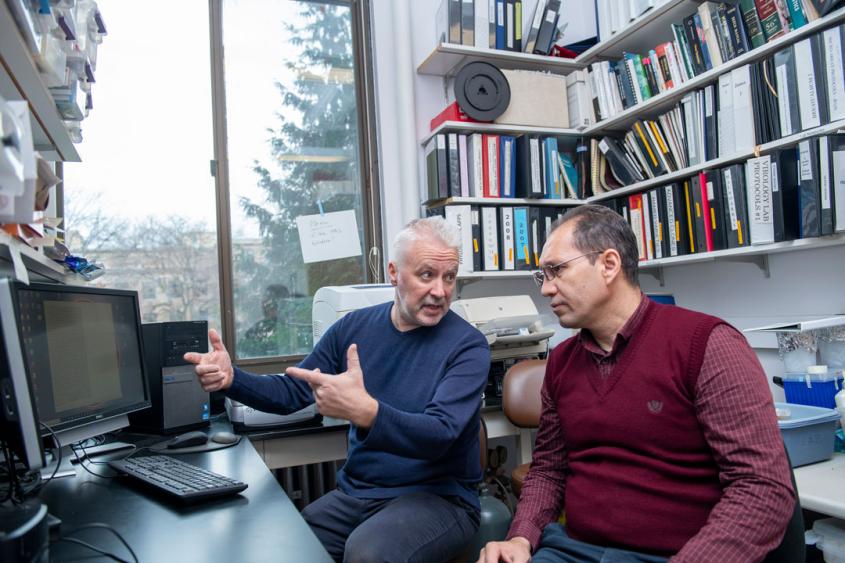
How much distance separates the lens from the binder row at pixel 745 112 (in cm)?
189

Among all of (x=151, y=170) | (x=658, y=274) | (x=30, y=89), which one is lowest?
(x=658, y=274)

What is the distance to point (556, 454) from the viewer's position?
133 cm

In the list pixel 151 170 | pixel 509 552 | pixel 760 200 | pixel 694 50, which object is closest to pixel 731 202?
pixel 760 200

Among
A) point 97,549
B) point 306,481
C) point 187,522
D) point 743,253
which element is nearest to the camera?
point 97,549

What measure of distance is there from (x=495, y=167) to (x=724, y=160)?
990mm

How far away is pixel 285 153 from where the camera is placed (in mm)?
2893

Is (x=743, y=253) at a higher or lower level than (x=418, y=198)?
lower

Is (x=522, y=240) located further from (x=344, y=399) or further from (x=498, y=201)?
(x=344, y=399)

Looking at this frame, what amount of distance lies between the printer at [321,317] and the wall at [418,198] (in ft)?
2.78

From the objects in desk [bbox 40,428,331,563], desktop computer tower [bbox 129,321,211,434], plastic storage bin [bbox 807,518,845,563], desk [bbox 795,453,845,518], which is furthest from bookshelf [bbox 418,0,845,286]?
desk [bbox 40,428,331,563]

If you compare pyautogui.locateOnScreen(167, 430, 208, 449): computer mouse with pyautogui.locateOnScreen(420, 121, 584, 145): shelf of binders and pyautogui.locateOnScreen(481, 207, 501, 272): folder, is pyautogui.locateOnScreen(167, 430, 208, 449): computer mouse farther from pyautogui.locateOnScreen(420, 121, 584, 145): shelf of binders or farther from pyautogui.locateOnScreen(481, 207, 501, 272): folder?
pyautogui.locateOnScreen(420, 121, 584, 145): shelf of binders

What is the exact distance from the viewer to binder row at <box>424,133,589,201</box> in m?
2.73

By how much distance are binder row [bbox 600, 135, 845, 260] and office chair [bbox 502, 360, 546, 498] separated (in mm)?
838

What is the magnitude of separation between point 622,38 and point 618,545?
2.38 m
